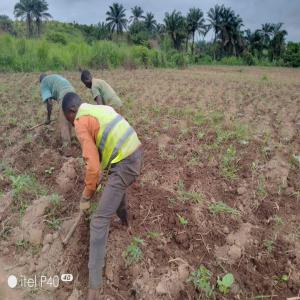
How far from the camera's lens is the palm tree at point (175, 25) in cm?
4275

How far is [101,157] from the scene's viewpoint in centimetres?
271

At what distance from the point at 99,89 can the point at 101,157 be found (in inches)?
102

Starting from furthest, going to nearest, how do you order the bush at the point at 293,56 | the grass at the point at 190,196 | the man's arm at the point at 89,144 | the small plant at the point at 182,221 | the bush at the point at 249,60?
the bush at the point at 249,60 → the bush at the point at 293,56 → the grass at the point at 190,196 → the small plant at the point at 182,221 → the man's arm at the point at 89,144

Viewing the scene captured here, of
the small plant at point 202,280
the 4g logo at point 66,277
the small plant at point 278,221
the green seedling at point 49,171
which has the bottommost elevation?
the 4g logo at point 66,277

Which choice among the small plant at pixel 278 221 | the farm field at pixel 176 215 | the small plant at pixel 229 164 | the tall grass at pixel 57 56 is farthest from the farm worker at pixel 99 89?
the tall grass at pixel 57 56

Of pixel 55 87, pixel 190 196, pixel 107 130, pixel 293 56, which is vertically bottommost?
pixel 190 196

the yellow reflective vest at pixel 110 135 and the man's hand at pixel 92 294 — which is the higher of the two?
the yellow reflective vest at pixel 110 135

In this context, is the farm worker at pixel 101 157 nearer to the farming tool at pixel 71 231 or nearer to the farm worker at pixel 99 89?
the farming tool at pixel 71 231

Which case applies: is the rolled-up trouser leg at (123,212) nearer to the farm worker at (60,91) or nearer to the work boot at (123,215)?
the work boot at (123,215)

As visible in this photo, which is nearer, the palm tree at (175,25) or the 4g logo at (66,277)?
the 4g logo at (66,277)

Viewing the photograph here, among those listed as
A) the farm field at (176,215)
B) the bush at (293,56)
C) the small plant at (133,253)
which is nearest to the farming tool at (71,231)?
the farm field at (176,215)

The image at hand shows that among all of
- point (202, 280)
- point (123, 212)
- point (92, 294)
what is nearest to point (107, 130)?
point (123, 212)

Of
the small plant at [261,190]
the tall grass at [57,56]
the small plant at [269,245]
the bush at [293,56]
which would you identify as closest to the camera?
the small plant at [269,245]

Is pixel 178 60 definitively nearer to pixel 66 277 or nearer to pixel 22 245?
pixel 22 245
